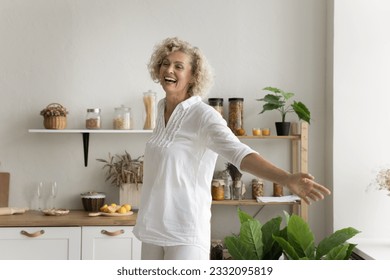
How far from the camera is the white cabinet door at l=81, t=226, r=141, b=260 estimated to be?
3.77m

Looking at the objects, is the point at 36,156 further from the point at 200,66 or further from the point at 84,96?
the point at 200,66

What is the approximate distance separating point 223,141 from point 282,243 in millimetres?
739

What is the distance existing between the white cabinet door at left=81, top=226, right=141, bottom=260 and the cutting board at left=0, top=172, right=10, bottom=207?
765 millimetres

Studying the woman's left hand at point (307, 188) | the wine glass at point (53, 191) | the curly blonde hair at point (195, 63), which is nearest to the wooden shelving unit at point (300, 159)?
the wine glass at point (53, 191)

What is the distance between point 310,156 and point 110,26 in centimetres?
171

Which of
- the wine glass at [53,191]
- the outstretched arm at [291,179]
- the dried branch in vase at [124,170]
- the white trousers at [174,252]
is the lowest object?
the white trousers at [174,252]

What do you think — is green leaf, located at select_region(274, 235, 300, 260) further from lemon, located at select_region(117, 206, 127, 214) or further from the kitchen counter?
lemon, located at select_region(117, 206, 127, 214)

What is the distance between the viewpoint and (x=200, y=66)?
2.35 m

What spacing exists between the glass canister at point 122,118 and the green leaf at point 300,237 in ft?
6.18

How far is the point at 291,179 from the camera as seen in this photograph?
5.50ft

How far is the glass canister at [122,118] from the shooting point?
13.7ft

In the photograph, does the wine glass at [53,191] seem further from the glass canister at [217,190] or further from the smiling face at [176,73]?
the smiling face at [176,73]

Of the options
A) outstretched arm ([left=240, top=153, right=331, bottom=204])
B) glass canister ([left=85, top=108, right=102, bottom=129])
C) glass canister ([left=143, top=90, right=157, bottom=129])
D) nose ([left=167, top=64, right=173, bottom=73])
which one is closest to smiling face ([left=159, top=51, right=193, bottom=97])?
nose ([left=167, top=64, right=173, bottom=73])

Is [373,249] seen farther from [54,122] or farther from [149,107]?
[54,122]
